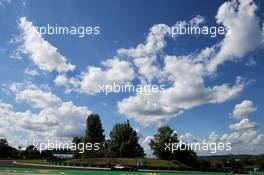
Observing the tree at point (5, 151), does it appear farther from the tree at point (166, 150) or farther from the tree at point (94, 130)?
the tree at point (166, 150)

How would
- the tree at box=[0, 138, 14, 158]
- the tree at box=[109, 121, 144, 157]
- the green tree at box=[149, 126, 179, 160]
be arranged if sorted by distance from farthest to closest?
the tree at box=[0, 138, 14, 158] < the tree at box=[109, 121, 144, 157] < the green tree at box=[149, 126, 179, 160]

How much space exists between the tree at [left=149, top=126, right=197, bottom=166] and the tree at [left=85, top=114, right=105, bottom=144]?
22.0m

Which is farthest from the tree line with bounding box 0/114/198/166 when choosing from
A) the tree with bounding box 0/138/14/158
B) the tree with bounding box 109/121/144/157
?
the tree with bounding box 0/138/14/158

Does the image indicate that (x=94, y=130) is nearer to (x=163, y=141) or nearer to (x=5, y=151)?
(x=163, y=141)

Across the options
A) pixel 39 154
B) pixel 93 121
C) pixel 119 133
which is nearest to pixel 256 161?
pixel 119 133

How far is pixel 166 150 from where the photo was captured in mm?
107500

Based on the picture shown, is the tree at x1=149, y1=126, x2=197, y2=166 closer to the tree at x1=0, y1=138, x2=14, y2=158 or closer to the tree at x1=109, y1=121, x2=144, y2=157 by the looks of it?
the tree at x1=109, y1=121, x2=144, y2=157

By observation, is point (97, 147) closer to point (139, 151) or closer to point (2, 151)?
point (139, 151)

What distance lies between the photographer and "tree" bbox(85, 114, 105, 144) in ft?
403

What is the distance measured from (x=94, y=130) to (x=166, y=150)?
94.8 ft

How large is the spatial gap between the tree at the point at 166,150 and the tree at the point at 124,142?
34.0ft

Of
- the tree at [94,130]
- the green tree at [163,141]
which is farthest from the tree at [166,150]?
the tree at [94,130]

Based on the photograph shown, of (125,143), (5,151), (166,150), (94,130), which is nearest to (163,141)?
(166,150)

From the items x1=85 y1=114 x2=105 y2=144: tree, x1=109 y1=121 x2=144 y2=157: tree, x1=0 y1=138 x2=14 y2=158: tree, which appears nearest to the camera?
x1=109 y1=121 x2=144 y2=157: tree
